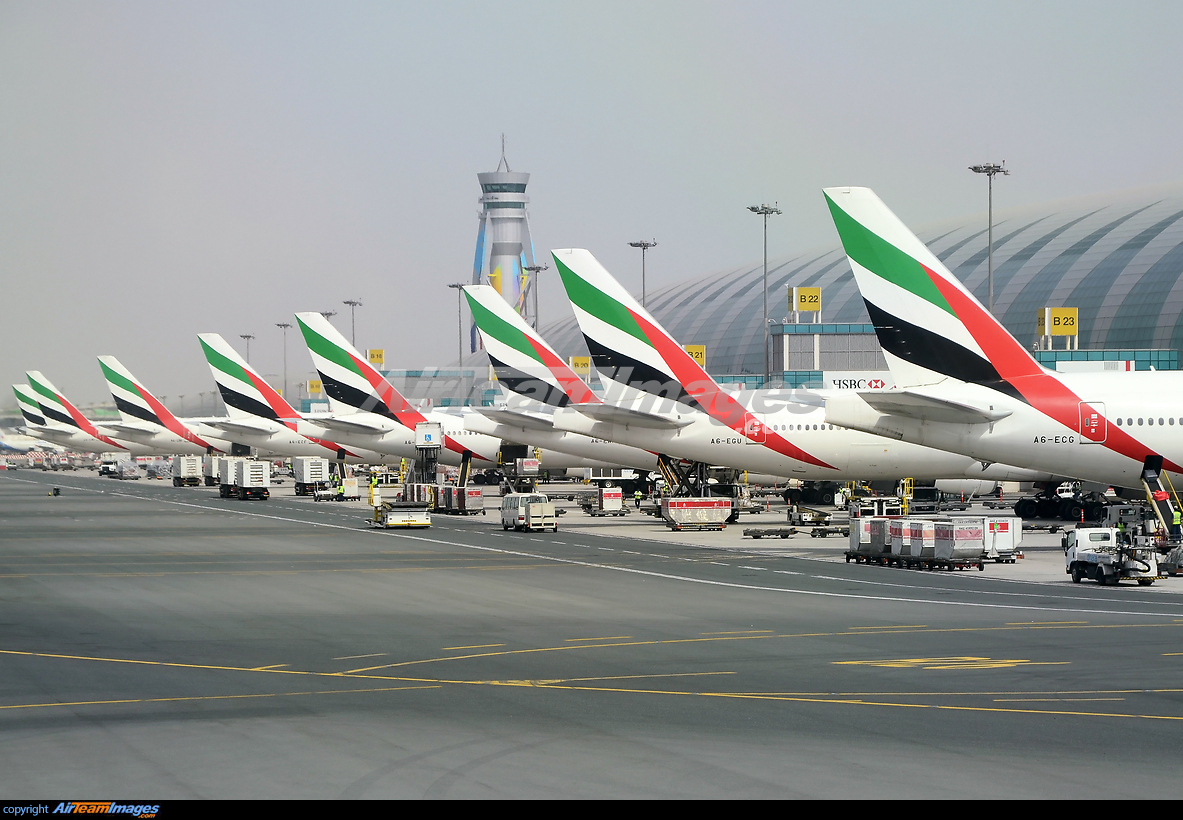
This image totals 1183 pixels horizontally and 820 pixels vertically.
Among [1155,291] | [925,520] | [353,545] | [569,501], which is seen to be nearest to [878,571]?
[925,520]

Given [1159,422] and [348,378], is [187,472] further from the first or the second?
[1159,422]

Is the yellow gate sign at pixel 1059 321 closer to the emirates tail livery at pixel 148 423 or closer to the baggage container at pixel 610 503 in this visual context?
the baggage container at pixel 610 503

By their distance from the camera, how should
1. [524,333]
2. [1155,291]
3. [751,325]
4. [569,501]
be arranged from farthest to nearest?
[751,325] → [1155,291] → [569,501] → [524,333]

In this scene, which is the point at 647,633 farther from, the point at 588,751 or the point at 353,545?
the point at 353,545

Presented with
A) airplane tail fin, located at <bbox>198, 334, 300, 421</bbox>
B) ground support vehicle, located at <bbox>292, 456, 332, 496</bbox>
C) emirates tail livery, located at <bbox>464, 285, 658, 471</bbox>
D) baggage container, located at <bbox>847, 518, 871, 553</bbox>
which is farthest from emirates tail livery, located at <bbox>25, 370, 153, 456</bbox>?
baggage container, located at <bbox>847, 518, 871, 553</bbox>

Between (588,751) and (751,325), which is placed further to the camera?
(751,325)

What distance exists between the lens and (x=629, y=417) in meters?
52.3

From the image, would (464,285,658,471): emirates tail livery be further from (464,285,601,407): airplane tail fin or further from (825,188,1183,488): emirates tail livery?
(825,188,1183,488): emirates tail livery

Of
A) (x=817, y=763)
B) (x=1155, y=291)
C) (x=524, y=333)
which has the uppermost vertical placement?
(x=1155, y=291)

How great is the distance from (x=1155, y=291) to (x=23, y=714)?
335 ft

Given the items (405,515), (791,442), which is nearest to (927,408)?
(791,442)

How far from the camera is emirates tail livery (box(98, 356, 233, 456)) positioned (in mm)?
124062

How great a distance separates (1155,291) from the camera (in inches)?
4067

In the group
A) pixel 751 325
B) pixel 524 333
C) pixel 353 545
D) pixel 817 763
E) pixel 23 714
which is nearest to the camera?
pixel 817 763
